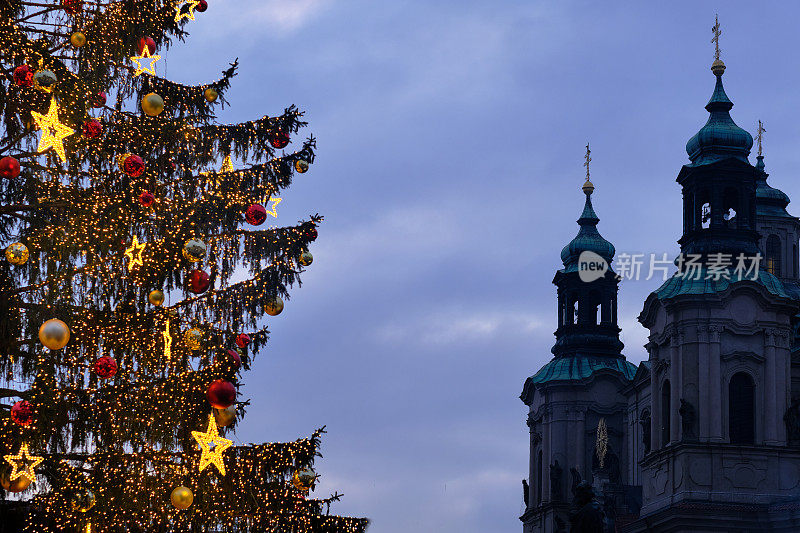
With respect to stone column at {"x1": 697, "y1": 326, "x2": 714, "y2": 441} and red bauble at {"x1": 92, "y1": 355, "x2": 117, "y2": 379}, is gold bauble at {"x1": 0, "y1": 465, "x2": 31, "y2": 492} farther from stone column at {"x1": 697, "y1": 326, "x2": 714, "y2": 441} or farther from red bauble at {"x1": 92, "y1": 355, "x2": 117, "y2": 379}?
Answer: stone column at {"x1": 697, "y1": 326, "x2": 714, "y2": 441}

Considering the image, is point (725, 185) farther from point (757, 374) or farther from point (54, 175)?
point (54, 175)

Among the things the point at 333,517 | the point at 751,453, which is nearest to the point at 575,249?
the point at 751,453

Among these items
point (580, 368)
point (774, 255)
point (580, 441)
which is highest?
point (774, 255)

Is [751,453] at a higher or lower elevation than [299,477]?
higher

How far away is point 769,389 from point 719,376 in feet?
6.15

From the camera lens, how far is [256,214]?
Answer: 1672 cm

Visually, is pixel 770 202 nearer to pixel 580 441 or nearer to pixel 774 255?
pixel 774 255

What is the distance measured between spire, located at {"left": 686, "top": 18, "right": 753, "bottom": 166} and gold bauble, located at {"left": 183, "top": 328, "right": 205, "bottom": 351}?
120ft

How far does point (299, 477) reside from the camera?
55.7 ft

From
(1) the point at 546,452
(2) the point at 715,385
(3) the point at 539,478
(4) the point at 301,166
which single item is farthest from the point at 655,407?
(4) the point at 301,166

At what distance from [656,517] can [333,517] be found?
3063 cm

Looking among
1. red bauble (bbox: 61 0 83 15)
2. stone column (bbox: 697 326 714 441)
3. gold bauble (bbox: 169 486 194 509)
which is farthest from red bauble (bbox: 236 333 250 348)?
stone column (bbox: 697 326 714 441)

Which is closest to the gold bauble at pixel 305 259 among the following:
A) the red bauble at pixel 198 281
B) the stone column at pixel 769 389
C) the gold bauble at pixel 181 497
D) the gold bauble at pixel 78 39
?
the red bauble at pixel 198 281

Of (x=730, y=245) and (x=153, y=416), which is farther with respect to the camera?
(x=730, y=245)
